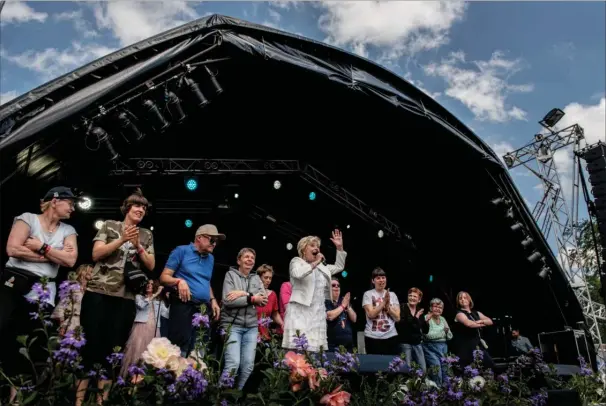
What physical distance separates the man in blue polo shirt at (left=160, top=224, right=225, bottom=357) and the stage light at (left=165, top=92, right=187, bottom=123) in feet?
6.42

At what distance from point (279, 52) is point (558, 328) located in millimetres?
7507

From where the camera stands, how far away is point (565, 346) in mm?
8312

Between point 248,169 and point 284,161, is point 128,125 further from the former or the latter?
point 284,161

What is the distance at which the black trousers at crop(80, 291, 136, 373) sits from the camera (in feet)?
9.71

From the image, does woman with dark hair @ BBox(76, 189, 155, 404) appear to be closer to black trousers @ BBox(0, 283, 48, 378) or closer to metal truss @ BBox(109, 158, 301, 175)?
black trousers @ BBox(0, 283, 48, 378)

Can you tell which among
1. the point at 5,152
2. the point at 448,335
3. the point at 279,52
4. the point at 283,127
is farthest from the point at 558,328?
the point at 5,152

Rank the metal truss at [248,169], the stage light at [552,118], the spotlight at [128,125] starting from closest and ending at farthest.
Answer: the spotlight at [128,125] < the metal truss at [248,169] < the stage light at [552,118]

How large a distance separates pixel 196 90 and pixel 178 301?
2.69 metres

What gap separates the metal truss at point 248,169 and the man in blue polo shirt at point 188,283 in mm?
3892

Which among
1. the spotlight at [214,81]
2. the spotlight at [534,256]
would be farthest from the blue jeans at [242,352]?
the spotlight at [534,256]

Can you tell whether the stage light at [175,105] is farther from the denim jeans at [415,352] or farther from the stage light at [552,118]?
the stage light at [552,118]

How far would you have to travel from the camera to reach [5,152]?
3922 millimetres

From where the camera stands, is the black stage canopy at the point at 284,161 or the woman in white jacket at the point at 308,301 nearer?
the woman in white jacket at the point at 308,301

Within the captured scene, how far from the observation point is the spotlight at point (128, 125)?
5.06 metres
